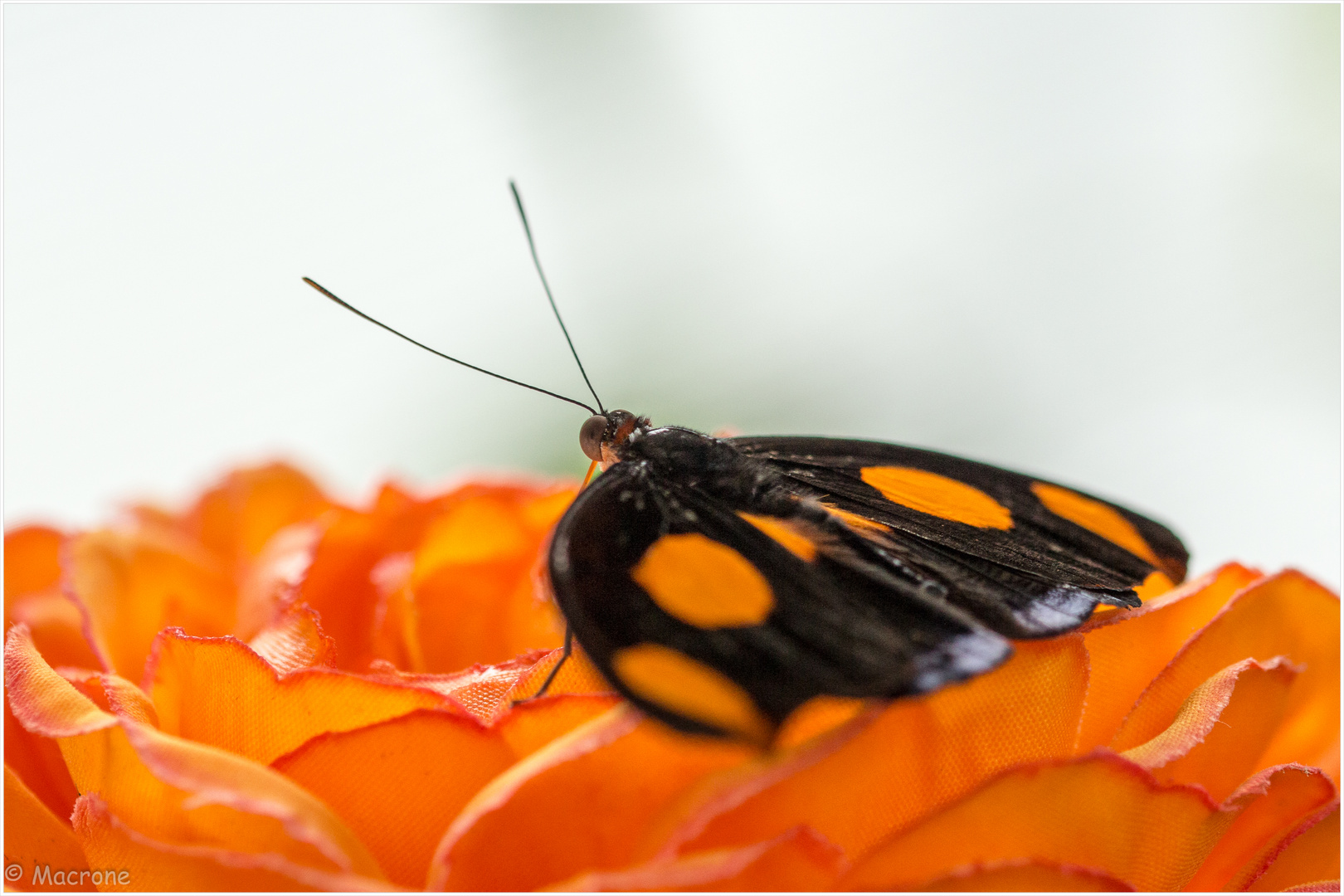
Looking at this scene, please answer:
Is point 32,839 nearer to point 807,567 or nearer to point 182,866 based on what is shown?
point 182,866

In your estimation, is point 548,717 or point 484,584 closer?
point 548,717

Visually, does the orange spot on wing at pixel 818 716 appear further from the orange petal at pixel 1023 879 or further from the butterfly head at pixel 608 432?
the butterfly head at pixel 608 432

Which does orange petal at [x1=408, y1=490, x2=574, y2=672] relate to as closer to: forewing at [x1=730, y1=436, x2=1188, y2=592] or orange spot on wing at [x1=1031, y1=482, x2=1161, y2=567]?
forewing at [x1=730, y1=436, x2=1188, y2=592]

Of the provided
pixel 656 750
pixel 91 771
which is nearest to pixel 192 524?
pixel 91 771

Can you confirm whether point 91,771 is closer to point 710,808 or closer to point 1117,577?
point 710,808

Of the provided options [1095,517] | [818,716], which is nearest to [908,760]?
[818,716]

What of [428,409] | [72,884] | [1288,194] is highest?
[1288,194]
